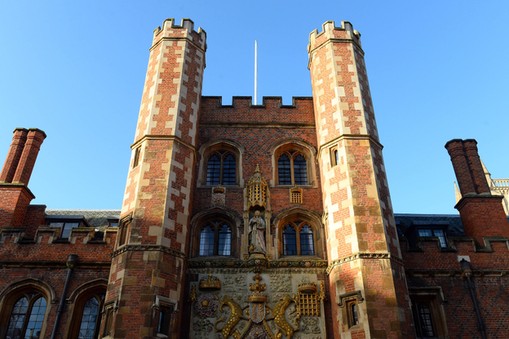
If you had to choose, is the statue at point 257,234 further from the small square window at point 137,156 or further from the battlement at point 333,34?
the battlement at point 333,34

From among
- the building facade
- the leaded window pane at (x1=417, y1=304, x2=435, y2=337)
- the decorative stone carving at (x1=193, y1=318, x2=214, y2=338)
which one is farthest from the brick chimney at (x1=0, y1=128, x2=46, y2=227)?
the leaded window pane at (x1=417, y1=304, x2=435, y2=337)

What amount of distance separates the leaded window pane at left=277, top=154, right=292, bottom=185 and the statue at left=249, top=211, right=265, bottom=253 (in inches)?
92.2

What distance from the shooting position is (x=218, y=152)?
19.1 m

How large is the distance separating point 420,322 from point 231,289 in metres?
6.52

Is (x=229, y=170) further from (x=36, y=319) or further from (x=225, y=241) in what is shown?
(x=36, y=319)

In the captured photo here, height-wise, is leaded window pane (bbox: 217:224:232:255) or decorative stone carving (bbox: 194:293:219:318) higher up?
leaded window pane (bbox: 217:224:232:255)

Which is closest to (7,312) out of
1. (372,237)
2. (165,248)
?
(165,248)

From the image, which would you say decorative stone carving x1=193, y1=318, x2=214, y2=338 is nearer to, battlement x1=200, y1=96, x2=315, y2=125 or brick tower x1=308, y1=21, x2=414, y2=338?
brick tower x1=308, y1=21, x2=414, y2=338

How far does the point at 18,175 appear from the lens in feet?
64.0

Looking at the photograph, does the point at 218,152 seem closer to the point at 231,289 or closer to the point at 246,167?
the point at 246,167

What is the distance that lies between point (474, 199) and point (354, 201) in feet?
21.2

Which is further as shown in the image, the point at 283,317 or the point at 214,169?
the point at 214,169

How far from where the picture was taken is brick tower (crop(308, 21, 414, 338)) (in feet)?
43.7

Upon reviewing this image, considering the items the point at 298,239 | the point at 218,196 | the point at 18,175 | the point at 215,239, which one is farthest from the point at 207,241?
the point at 18,175
